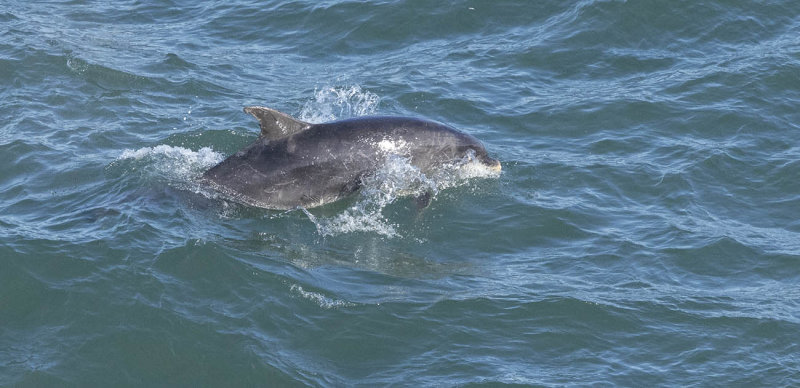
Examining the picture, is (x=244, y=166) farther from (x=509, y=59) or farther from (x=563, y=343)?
(x=509, y=59)

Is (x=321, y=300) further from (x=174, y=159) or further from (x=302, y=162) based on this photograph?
(x=174, y=159)

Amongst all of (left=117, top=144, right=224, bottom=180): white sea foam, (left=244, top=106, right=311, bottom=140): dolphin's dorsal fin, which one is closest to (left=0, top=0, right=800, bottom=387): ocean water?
(left=117, top=144, right=224, bottom=180): white sea foam

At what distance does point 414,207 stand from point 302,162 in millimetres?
1873

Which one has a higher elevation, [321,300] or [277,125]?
[277,125]

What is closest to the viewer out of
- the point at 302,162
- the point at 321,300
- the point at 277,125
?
the point at 321,300

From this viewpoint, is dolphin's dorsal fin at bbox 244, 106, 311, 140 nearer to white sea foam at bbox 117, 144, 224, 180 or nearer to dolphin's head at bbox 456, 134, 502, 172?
white sea foam at bbox 117, 144, 224, 180

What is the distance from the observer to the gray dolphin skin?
16.3 metres

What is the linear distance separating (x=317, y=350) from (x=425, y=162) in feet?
17.1

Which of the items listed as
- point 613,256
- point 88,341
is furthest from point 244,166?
point 613,256

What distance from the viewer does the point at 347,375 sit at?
1230cm

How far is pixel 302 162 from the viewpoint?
16312mm

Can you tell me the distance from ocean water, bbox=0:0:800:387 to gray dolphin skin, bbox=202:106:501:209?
33 cm

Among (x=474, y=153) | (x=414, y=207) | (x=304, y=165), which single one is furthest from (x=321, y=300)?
(x=474, y=153)

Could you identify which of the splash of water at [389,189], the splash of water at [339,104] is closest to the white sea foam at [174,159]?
the splash of water at [389,189]
